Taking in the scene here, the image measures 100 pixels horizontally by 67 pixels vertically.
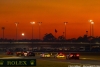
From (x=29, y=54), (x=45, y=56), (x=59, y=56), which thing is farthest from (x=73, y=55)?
(x=29, y=54)

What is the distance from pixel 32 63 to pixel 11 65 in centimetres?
231

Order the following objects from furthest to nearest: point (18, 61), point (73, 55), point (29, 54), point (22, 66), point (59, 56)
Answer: point (29, 54)
point (59, 56)
point (73, 55)
point (22, 66)
point (18, 61)

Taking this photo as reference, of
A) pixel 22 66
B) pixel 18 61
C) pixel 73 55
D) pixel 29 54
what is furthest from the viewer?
pixel 29 54

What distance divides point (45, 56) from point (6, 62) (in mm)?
47433

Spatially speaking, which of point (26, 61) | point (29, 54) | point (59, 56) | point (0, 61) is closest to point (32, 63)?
point (26, 61)

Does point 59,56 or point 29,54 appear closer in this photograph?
point 59,56

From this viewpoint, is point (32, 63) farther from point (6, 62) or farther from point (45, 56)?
point (45, 56)

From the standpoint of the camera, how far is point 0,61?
34.5 meters

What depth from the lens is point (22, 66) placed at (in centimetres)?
3556

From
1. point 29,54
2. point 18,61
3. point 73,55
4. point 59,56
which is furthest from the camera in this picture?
point 29,54

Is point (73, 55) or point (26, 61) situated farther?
point (73, 55)

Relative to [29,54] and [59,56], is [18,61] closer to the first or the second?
[59,56]

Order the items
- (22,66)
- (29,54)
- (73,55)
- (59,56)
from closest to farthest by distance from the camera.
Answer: (22,66)
(73,55)
(59,56)
(29,54)

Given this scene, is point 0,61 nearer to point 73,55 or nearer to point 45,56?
point 73,55
